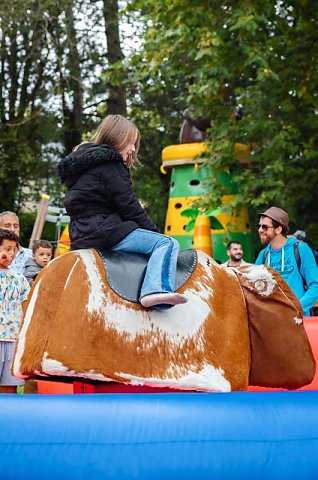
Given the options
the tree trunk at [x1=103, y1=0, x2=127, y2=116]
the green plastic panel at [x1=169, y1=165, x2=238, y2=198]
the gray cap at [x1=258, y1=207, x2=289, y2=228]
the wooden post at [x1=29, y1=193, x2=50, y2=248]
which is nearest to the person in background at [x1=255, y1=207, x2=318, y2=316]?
the gray cap at [x1=258, y1=207, x2=289, y2=228]

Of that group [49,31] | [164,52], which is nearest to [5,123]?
[49,31]

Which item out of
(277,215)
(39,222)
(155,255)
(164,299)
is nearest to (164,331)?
(164,299)

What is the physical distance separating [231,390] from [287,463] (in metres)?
0.74

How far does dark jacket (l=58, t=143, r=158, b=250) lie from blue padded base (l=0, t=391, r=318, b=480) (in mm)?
1012

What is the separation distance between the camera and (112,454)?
11.9 feet

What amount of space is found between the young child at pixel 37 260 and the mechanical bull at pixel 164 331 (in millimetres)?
3556

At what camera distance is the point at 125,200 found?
4535 millimetres

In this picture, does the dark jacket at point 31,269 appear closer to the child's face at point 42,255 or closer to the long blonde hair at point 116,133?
the child's face at point 42,255

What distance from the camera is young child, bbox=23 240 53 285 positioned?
8.05 meters

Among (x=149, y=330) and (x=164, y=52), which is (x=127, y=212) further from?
(x=164, y=52)

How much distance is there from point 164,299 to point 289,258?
3.15 meters

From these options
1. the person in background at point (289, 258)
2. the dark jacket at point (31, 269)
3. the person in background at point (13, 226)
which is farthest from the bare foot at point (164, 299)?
the dark jacket at point (31, 269)

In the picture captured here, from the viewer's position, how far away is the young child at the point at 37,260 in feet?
26.4

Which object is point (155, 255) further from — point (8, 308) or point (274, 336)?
point (8, 308)
